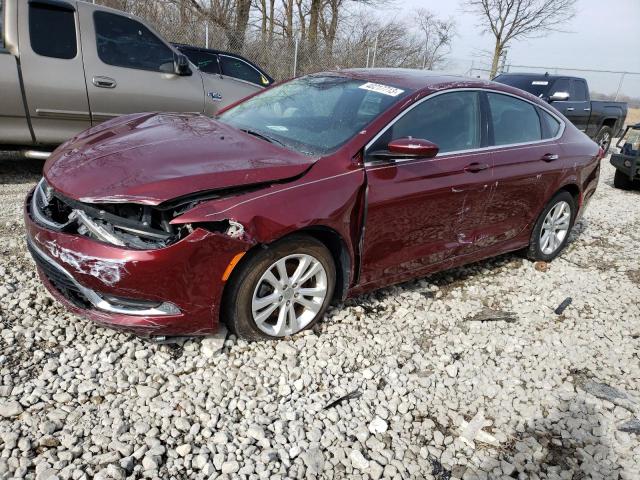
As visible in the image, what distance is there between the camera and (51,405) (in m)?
2.37

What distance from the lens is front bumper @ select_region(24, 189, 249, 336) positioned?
2428 millimetres

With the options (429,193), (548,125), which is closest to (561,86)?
(548,125)

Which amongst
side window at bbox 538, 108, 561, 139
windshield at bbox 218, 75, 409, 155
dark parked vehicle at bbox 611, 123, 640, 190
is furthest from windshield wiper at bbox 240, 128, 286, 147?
dark parked vehicle at bbox 611, 123, 640, 190

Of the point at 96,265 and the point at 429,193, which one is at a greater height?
the point at 429,193

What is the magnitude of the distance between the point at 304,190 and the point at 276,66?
44.2 ft

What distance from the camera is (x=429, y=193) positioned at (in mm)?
3391

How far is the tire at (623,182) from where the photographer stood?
29.1ft

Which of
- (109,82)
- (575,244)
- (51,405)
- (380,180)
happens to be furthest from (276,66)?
(51,405)

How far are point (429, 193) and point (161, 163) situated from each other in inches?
68.9

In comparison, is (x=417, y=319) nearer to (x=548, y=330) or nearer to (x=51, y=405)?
(x=548, y=330)

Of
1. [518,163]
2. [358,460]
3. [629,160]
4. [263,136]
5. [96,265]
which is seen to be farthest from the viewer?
[629,160]

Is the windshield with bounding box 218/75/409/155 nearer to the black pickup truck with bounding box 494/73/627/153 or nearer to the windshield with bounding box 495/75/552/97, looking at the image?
the black pickup truck with bounding box 494/73/627/153

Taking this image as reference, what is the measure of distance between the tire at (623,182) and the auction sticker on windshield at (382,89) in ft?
23.7

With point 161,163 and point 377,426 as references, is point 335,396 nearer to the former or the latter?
point 377,426
